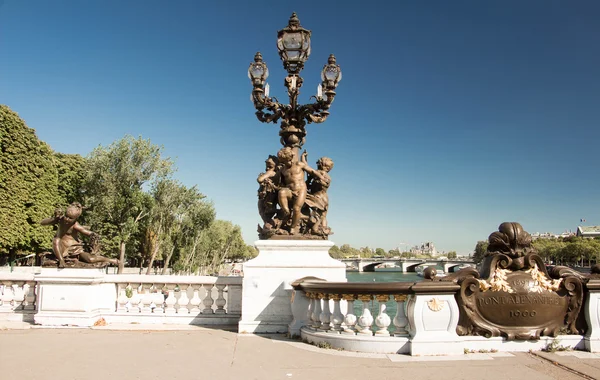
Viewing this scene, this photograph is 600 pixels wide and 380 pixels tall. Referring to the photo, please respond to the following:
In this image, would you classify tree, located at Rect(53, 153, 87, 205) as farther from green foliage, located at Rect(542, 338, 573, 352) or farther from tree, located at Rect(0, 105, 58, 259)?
green foliage, located at Rect(542, 338, 573, 352)

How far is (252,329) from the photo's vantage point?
818 cm

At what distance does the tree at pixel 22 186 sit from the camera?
32219mm

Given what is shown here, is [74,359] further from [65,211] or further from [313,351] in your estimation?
[65,211]

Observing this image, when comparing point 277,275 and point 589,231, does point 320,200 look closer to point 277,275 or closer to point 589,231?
point 277,275

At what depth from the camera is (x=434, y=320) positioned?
5.95 meters

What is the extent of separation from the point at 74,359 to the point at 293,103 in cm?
612

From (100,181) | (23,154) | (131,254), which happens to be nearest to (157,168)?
(100,181)

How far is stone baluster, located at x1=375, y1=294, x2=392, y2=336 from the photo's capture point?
6.18 meters

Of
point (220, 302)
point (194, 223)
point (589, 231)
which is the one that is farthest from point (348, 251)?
point (220, 302)

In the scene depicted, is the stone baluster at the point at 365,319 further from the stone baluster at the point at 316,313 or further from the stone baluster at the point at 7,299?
the stone baluster at the point at 7,299

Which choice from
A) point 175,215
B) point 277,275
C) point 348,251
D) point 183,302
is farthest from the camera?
point 348,251

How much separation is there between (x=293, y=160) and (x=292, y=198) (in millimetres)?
783

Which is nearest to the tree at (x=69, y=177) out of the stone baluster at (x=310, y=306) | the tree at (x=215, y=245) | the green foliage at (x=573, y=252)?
the tree at (x=215, y=245)

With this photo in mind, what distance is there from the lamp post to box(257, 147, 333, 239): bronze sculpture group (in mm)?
530
